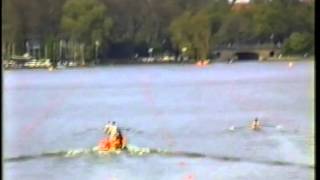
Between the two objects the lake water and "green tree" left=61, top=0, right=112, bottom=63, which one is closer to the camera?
"green tree" left=61, top=0, right=112, bottom=63

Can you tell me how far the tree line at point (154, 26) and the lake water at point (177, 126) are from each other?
1090 millimetres

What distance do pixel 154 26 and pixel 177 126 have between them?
10.6 ft

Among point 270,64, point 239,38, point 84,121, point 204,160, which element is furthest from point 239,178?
point 239,38

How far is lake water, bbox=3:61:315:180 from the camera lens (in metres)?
3.38

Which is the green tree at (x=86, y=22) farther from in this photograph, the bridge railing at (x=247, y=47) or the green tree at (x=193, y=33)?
the bridge railing at (x=247, y=47)

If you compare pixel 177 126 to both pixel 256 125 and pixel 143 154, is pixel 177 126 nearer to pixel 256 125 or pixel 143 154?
pixel 143 154

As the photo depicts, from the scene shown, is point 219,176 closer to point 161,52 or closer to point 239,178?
point 239,178

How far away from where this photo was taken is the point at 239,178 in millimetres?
3734

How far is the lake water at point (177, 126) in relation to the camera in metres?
3.38

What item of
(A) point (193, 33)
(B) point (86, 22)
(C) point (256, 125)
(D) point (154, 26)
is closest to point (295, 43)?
(A) point (193, 33)

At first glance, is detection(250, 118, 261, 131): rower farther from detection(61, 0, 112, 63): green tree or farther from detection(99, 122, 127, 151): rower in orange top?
detection(61, 0, 112, 63): green tree

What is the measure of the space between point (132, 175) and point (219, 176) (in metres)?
0.92

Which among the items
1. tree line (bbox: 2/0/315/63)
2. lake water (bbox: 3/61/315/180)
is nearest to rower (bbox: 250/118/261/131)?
lake water (bbox: 3/61/315/180)

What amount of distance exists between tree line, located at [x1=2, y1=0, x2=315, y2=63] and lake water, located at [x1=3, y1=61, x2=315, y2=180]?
109cm
